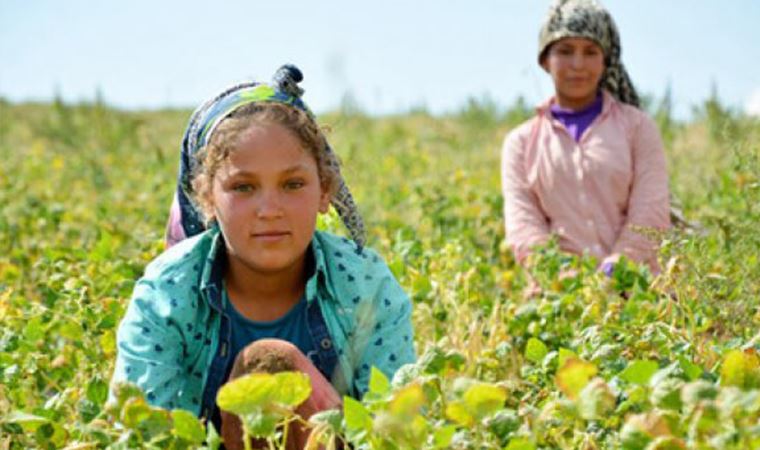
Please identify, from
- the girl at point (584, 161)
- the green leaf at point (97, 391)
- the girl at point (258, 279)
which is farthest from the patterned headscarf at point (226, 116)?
the girl at point (584, 161)

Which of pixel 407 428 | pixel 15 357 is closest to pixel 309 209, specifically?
pixel 15 357

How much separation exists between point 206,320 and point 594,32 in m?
2.33

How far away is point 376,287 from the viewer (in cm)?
250

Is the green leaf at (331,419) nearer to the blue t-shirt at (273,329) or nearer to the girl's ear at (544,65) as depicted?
the blue t-shirt at (273,329)

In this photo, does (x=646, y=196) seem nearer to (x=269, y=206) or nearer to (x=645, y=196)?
(x=645, y=196)

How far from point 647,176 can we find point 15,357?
2474 millimetres

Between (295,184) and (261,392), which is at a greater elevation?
(295,184)

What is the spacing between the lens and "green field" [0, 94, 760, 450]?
1400mm

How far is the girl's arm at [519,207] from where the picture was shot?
399cm

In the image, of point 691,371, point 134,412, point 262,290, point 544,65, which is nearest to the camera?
point 134,412

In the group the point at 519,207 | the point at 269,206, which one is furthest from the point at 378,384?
the point at 519,207

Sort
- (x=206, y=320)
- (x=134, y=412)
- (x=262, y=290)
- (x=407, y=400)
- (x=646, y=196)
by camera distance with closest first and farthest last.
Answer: (x=407, y=400), (x=134, y=412), (x=206, y=320), (x=262, y=290), (x=646, y=196)

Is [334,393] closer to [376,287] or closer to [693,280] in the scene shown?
[376,287]

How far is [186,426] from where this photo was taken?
1473mm
